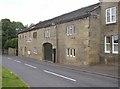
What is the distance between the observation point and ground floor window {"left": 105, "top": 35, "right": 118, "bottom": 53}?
27.7 meters

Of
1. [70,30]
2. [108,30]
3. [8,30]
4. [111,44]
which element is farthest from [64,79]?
[8,30]

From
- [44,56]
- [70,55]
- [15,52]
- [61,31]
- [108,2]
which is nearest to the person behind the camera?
[108,2]

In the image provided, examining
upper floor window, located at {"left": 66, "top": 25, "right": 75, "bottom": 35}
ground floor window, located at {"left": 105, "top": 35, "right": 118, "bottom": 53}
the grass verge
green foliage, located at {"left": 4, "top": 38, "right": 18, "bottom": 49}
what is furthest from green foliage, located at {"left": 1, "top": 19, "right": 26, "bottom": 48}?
the grass verge

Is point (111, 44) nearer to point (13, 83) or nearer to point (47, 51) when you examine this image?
point (13, 83)

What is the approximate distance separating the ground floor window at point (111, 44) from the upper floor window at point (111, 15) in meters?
1.75

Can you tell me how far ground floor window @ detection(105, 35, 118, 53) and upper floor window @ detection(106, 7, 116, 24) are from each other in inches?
68.8

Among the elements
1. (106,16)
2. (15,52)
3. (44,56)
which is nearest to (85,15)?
(106,16)

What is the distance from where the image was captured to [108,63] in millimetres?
28344

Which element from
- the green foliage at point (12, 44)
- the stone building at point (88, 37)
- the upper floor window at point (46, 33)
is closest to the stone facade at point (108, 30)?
the stone building at point (88, 37)

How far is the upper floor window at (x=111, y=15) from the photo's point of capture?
28.1 meters

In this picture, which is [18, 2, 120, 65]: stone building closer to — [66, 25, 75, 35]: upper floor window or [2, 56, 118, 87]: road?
[66, 25, 75, 35]: upper floor window

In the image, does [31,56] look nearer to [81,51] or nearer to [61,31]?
[61,31]

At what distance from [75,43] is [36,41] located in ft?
57.6

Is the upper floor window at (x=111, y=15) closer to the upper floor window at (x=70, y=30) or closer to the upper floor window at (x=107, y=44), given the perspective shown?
the upper floor window at (x=107, y=44)
